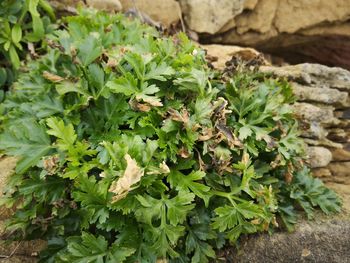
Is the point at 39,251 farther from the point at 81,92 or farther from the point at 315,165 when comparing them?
the point at 315,165

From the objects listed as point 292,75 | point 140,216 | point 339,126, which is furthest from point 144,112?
point 339,126

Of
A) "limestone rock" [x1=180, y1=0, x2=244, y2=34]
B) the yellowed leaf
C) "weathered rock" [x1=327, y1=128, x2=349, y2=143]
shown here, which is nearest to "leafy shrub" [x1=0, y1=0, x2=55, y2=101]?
"limestone rock" [x1=180, y1=0, x2=244, y2=34]

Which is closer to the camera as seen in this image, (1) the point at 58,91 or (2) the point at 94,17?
(1) the point at 58,91

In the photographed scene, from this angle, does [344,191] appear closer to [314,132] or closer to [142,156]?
[314,132]

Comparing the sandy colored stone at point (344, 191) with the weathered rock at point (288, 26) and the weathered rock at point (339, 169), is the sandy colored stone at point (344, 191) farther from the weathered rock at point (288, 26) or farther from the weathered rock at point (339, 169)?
the weathered rock at point (288, 26)

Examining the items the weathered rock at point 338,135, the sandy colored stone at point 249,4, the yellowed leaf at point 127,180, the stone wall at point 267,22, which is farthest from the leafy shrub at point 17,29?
the weathered rock at point 338,135

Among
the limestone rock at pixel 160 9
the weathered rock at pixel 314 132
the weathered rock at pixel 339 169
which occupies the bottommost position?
the weathered rock at pixel 339 169

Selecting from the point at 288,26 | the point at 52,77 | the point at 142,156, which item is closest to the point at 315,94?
the point at 142,156
